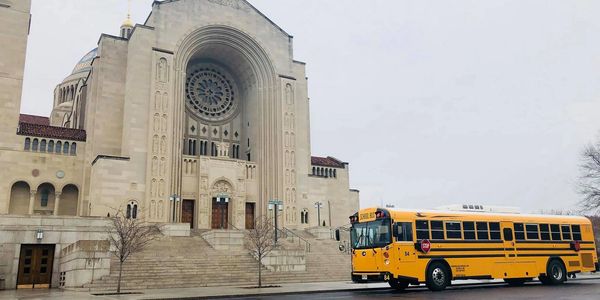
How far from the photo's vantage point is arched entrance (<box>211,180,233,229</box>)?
43.2 m

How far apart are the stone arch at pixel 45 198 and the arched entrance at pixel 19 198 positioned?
2.32 feet

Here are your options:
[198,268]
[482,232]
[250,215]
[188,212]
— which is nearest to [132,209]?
[188,212]

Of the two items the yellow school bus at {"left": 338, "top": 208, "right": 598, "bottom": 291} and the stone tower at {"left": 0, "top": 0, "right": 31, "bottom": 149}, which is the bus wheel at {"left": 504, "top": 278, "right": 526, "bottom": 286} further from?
the stone tower at {"left": 0, "top": 0, "right": 31, "bottom": 149}

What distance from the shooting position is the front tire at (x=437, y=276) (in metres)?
18.6

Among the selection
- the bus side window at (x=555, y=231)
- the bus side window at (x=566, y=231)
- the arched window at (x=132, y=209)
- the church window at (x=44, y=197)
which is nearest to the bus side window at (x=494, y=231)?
the bus side window at (x=555, y=231)

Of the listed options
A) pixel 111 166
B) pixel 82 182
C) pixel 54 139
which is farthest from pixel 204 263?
pixel 54 139

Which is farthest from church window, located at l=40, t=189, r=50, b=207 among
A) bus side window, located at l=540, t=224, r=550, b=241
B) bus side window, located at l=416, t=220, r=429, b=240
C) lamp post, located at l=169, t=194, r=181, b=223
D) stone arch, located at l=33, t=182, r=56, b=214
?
bus side window, located at l=540, t=224, r=550, b=241

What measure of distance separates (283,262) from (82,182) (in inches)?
825

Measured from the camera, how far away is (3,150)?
3681cm

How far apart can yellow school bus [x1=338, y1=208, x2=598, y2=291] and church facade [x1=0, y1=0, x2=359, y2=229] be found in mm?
19625

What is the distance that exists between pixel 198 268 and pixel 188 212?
17202 millimetres

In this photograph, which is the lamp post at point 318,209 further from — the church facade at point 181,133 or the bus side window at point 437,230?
the bus side window at point 437,230

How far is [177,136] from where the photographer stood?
4209 centimetres

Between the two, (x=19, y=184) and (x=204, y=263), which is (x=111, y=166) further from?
(x=204, y=263)
